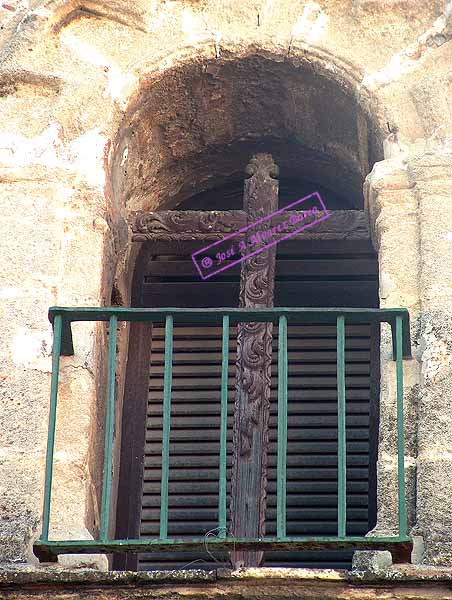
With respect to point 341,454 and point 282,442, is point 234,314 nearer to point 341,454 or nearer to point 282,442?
point 282,442

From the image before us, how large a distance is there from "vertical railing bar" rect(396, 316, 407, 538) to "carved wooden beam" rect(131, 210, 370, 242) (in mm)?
909

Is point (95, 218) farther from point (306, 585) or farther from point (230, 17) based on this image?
point (306, 585)

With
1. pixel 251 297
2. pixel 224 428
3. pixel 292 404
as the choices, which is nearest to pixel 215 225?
pixel 251 297

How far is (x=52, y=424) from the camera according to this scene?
4.77 m

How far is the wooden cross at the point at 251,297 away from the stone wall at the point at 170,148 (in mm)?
204

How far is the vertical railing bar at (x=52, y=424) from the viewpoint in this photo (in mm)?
4633

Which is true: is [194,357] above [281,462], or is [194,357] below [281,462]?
above

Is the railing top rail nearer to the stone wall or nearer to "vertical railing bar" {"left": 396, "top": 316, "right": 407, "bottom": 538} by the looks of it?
"vertical railing bar" {"left": 396, "top": 316, "right": 407, "bottom": 538}

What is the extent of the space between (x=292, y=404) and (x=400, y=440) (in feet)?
3.41

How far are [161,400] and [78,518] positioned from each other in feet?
3.06

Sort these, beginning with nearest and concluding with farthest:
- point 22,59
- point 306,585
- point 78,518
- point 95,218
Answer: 1. point 306,585
2. point 78,518
3. point 95,218
4. point 22,59

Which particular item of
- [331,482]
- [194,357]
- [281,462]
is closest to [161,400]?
[194,357]

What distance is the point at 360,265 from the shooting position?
5.96 meters

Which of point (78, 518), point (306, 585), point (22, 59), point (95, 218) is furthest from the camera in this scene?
point (22, 59)
